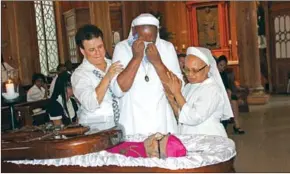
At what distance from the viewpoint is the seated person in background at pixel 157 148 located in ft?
5.39

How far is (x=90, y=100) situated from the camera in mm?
1985

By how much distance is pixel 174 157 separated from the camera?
1.60 meters

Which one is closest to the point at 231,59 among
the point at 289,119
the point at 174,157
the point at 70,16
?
the point at 70,16

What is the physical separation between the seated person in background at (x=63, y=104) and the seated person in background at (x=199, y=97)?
1.23 m

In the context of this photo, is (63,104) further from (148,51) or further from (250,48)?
(250,48)

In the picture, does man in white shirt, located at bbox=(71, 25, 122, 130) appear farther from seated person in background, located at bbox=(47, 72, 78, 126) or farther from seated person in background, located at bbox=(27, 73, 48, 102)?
seated person in background, located at bbox=(27, 73, 48, 102)

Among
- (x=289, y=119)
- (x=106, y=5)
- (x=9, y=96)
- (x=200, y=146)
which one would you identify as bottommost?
(x=289, y=119)

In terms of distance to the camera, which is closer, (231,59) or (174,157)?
(174,157)

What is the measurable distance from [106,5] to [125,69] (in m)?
6.58

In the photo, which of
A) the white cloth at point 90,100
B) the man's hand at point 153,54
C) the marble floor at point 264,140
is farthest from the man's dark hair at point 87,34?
the marble floor at point 264,140

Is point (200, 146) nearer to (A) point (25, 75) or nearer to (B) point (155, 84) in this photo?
(B) point (155, 84)

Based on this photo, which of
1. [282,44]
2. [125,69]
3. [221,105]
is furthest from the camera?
[282,44]

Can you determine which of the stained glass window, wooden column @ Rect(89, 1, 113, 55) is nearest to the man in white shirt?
wooden column @ Rect(89, 1, 113, 55)

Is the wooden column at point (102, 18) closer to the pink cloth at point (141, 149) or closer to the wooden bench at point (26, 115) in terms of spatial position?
the wooden bench at point (26, 115)
